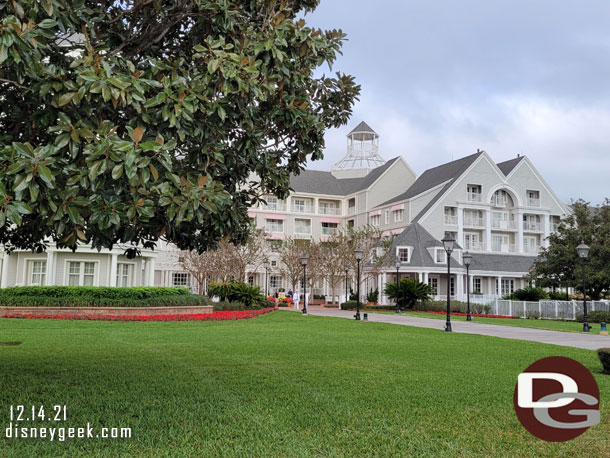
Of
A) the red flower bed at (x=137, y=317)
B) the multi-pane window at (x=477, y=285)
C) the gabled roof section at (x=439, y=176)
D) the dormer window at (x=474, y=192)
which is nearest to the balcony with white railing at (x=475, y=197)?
the dormer window at (x=474, y=192)

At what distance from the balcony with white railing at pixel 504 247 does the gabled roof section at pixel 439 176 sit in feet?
24.5

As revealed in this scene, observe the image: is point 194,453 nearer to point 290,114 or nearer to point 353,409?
point 353,409

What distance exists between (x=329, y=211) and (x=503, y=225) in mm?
19839

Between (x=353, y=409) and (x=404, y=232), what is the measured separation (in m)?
42.6

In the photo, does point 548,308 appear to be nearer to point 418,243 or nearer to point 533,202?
point 418,243

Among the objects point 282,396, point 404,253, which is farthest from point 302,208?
point 282,396

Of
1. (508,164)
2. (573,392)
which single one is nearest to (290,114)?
(573,392)

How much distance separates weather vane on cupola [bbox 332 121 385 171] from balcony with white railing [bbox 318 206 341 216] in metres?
6.93

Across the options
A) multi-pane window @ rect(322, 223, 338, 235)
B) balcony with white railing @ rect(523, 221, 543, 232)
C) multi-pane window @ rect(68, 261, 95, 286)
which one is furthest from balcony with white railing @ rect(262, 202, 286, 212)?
multi-pane window @ rect(68, 261, 95, 286)

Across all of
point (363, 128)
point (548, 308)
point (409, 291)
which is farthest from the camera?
point (363, 128)

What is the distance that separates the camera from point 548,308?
33.9 metres

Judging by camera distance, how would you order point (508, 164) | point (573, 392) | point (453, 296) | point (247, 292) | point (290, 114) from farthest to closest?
point (508, 164) < point (453, 296) < point (247, 292) < point (573, 392) < point (290, 114)

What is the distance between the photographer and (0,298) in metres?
24.7

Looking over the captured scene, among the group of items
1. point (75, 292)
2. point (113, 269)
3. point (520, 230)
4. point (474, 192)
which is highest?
point (474, 192)
